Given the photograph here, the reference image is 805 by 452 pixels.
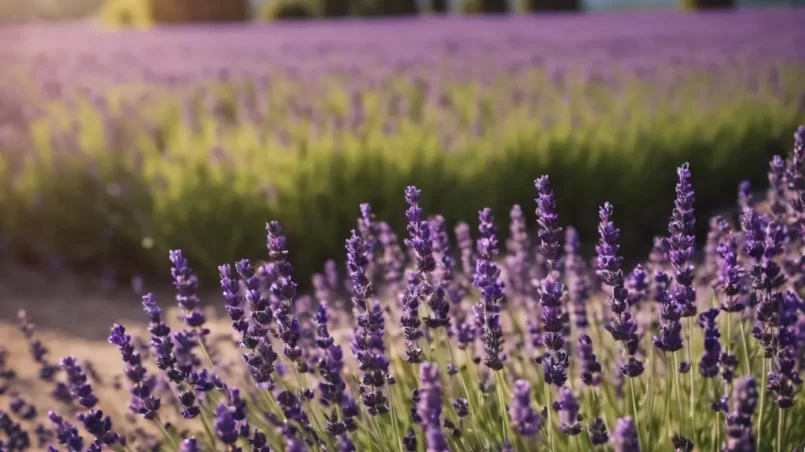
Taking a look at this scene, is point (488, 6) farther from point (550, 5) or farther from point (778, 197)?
point (778, 197)

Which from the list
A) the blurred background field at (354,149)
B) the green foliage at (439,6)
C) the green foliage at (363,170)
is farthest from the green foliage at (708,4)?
the green foliage at (363,170)

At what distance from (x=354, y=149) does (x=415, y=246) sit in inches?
111

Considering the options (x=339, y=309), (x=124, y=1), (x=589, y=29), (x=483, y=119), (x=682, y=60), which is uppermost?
(x=124, y=1)

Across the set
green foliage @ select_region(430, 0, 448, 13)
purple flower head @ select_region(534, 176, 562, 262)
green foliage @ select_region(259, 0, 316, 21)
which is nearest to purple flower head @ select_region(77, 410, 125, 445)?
purple flower head @ select_region(534, 176, 562, 262)

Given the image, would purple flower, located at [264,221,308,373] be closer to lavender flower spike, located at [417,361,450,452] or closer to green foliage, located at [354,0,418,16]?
lavender flower spike, located at [417,361,450,452]

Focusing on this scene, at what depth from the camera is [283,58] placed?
818 centimetres

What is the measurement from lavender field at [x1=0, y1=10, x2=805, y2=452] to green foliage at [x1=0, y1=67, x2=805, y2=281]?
0.02 metres

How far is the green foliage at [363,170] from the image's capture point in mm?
4105

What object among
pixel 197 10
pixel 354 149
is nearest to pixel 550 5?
pixel 197 10

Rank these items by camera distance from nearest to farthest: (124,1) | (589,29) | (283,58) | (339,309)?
(339,309)
(283,58)
(589,29)
(124,1)

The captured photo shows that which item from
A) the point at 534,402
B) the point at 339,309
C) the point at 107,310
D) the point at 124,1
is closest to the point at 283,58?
the point at 107,310

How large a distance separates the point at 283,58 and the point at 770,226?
290 inches

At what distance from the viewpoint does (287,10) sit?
71.2ft

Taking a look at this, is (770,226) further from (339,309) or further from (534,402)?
(339,309)
